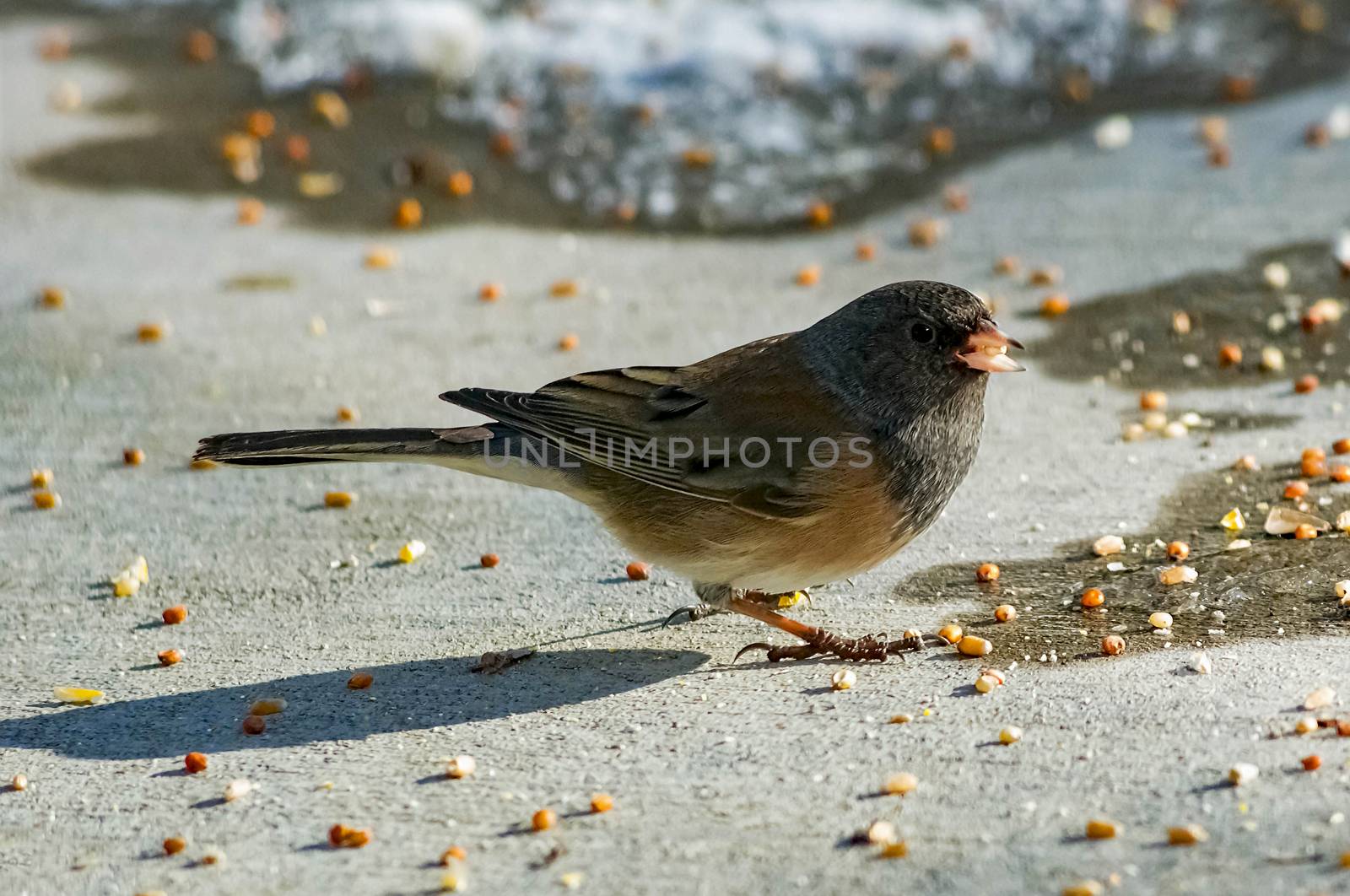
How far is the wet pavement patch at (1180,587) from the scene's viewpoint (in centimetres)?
400

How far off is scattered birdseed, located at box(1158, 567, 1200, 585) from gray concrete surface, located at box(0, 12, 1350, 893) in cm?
38

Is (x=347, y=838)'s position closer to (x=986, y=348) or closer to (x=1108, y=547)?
(x=986, y=348)

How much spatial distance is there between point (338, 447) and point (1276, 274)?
13.7ft

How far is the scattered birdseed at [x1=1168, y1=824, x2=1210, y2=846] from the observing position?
3.06m

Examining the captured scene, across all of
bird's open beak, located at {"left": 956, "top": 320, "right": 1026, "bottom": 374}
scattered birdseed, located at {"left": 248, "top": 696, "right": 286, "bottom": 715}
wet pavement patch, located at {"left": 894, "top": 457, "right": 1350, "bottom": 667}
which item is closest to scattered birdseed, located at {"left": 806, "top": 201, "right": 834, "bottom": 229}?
wet pavement patch, located at {"left": 894, "top": 457, "right": 1350, "bottom": 667}

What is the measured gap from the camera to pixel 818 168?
25.6ft

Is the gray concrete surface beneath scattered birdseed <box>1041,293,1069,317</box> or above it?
beneath

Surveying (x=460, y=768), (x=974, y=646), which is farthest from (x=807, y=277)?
(x=460, y=768)

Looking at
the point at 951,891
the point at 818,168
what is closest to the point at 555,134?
the point at 818,168

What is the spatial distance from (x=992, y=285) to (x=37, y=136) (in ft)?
16.8

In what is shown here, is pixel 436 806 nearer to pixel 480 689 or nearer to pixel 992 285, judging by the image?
pixel 480 689

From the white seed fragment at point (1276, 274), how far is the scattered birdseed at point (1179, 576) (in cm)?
249

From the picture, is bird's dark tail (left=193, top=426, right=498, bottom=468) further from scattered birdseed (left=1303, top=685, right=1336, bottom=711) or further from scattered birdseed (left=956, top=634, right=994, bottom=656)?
scattered birdseed (left=1303, top=685, right=1336, bottom=711)

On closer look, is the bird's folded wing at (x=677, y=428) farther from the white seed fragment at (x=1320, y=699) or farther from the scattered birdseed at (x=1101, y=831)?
the white seed fragment at (x=1320, y=699)
